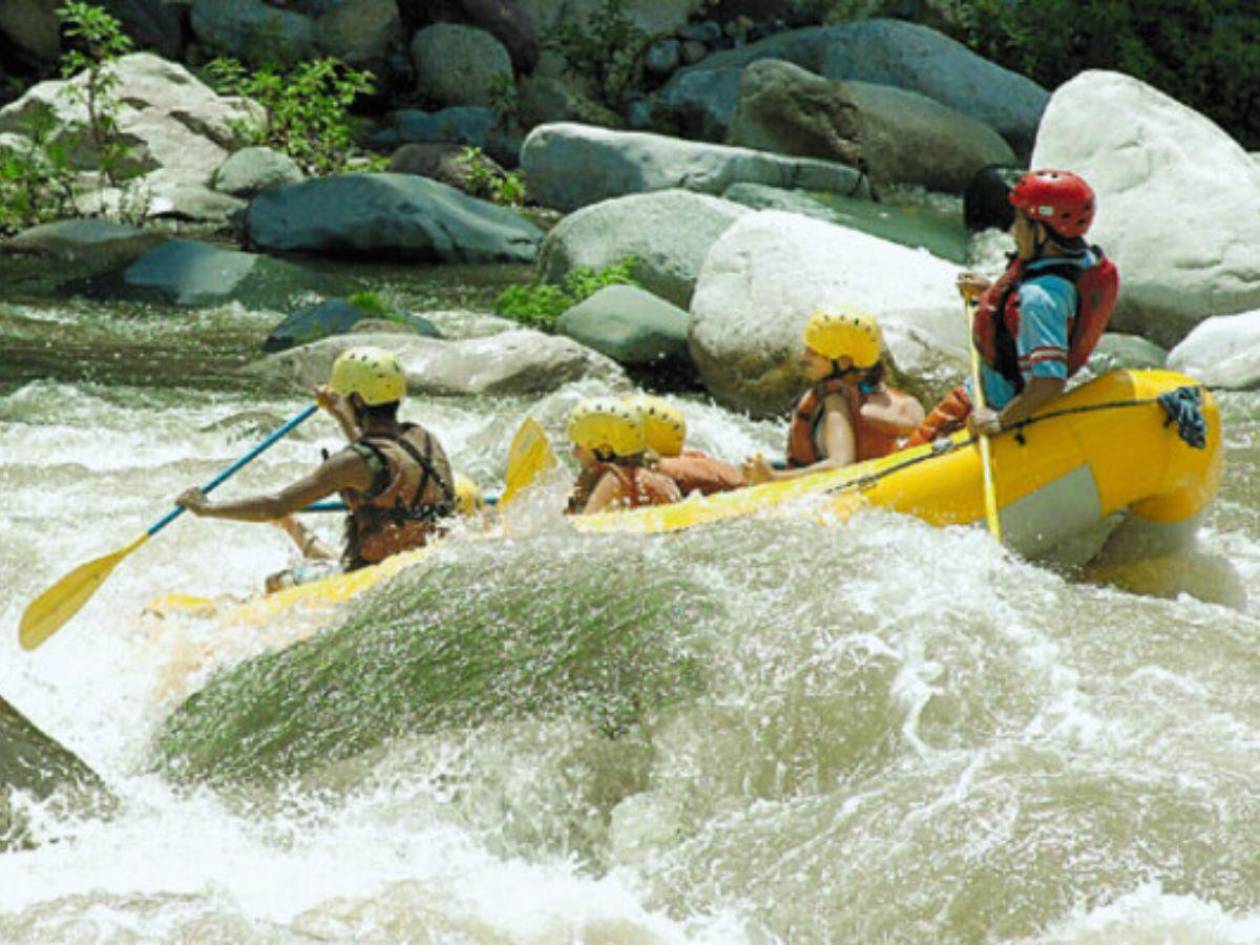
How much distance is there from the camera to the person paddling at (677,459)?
19.5 ft

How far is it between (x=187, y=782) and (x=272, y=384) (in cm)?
484

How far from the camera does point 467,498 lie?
567cm

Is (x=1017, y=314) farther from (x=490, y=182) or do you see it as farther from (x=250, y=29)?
(x=250, y=29)

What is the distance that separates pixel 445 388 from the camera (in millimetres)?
9000

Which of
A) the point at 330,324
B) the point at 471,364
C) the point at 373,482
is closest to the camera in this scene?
the point at 373,482

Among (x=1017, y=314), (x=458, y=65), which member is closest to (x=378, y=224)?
(x=458, y=65)

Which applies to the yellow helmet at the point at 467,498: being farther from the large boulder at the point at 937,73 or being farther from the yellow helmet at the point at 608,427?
the large boulder at the point at 937,73

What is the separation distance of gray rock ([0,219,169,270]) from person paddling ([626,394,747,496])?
6694mm

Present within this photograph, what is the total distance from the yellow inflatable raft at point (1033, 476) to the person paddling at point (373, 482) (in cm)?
29

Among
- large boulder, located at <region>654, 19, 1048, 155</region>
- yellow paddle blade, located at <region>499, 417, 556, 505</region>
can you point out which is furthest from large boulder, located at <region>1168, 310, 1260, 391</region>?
large boulder, located at <region>654, 19, 1048, 155</region>

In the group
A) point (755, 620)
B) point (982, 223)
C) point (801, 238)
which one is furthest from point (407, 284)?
point (755, 620)

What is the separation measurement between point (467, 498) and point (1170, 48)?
13.8m

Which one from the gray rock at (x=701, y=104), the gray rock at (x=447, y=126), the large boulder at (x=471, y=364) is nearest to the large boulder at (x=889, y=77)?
the gray rock at (x=701, y=104)

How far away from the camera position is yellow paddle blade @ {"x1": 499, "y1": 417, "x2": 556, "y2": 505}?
575 cm
